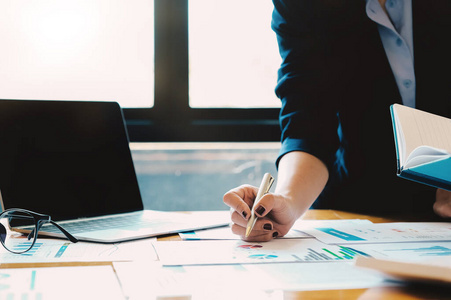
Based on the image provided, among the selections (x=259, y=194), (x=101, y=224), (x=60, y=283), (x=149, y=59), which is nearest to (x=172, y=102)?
(x=149, y=59)

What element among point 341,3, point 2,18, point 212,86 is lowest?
point 212,86

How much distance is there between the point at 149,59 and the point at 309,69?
0.97 meters

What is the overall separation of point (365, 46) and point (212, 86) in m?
0.96

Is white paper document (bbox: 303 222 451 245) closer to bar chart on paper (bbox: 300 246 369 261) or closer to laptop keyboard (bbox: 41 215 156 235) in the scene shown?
bar chart on paper (bbox: 300 246 369 261)

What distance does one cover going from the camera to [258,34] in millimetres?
2076

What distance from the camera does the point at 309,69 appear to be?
3.72ft

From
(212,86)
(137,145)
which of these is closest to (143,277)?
(137,145)

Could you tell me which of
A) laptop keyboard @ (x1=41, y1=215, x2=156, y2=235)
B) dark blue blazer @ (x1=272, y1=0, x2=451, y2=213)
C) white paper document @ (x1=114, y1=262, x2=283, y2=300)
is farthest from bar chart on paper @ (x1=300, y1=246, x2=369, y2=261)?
dark blue blazer @ (x1=272, y1=0, x2=451, y2=213)

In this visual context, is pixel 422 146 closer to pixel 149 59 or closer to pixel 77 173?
pixel 77 173

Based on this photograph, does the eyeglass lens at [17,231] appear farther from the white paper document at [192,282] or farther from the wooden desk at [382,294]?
the wooden desk at [382,294]

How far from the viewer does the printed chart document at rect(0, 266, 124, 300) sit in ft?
1.60

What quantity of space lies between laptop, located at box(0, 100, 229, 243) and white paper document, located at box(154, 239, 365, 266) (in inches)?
4.3

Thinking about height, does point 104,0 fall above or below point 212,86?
above

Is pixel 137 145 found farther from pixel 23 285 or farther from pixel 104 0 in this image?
pixel 23 285
